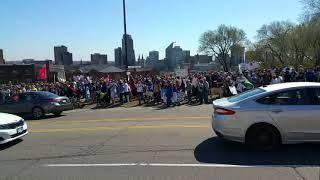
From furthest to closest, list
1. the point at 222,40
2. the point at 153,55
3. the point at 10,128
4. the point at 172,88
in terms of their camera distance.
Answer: the point at 153,55, the point at 222,40, the point at 172,88, the point at 10,128

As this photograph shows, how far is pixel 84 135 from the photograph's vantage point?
47.0ft

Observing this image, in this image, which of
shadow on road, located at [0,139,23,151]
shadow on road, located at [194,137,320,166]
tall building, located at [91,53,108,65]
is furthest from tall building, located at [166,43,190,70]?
shadow on road, located at [194,137,320,166]

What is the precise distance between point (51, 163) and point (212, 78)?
812 inches

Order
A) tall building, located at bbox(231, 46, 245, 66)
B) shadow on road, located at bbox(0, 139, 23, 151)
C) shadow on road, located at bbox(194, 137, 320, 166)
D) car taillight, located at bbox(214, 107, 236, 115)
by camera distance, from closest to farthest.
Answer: shadow on road, located at bbox(194, 137, 320, 166), car taillight, located at bbox(214, 107, 236, 115), shadow on road, located at bbox(0, 139, 23, 151), tall building, located at bbox(231, 46, 245, 66)

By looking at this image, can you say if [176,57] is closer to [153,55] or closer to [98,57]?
[153,55]

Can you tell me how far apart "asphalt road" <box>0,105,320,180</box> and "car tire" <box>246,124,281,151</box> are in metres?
0.20

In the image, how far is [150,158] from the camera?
10.2 m

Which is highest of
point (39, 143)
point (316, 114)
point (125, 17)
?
point (125, 17)

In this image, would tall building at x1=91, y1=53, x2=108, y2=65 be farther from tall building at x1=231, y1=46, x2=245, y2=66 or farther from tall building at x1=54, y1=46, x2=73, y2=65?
tall building at x1=231, y1=46, x2=245, y2=66

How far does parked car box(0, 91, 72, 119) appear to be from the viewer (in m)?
22.6

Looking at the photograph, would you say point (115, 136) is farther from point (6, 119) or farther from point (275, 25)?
point (275, 25)

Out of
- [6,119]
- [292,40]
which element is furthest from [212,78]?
[292,40]

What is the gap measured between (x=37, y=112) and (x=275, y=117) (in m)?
14.9

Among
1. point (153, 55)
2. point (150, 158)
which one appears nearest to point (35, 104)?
point (150, 158)
